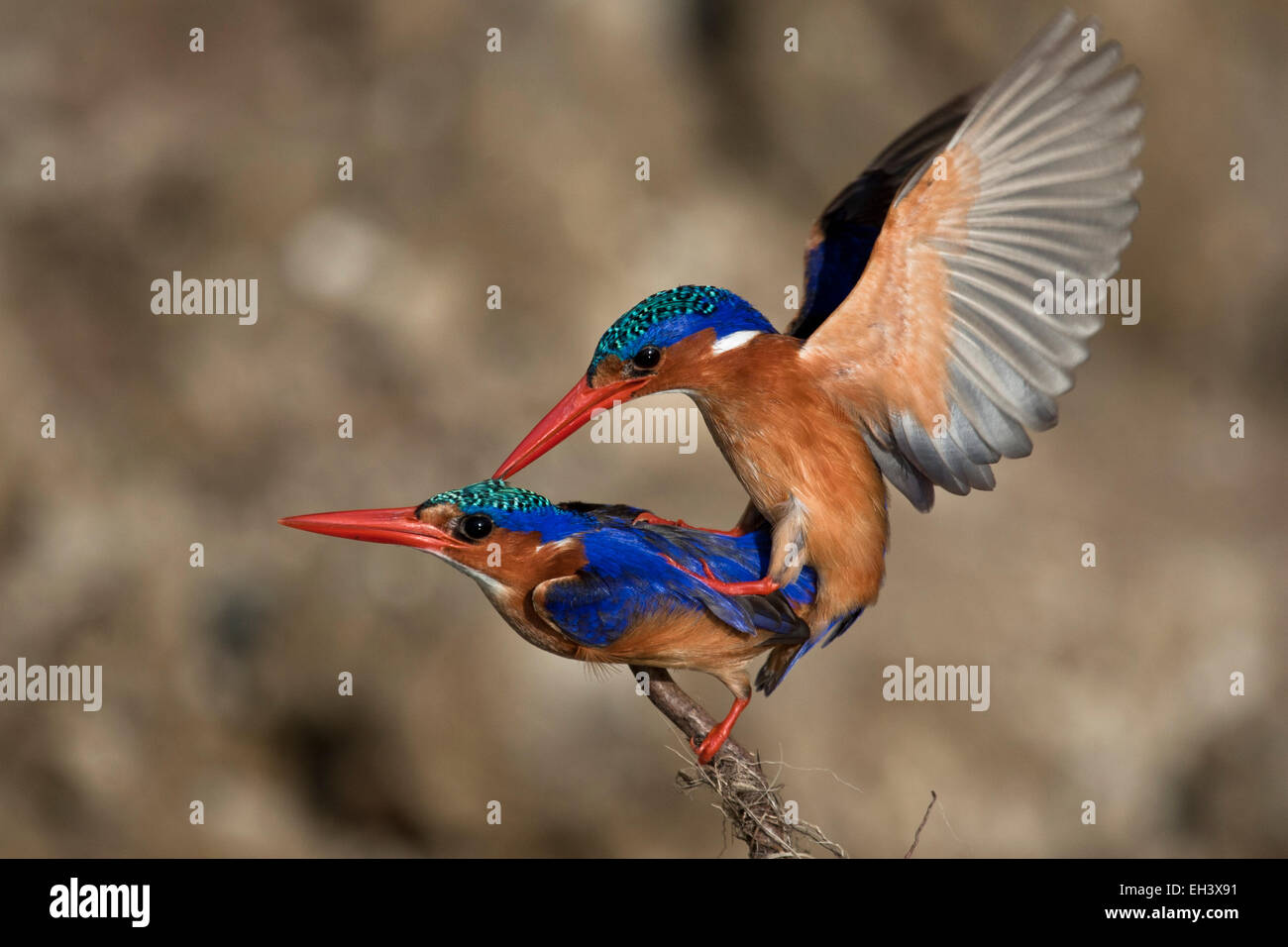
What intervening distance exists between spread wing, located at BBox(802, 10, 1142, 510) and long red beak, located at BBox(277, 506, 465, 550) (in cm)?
51

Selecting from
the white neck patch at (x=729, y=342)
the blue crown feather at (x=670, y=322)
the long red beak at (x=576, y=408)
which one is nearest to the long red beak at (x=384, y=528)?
the long red beak at (x=576, y=408)

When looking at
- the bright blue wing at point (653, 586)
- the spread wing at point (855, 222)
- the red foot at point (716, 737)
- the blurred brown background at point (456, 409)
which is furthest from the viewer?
the blurred brown background at point (456, 409)

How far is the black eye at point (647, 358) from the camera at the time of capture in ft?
4.72

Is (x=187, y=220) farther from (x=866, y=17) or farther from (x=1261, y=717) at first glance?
(x=1261, y=717)

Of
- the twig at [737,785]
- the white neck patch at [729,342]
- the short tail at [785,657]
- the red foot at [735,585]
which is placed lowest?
the twig at [737,785]

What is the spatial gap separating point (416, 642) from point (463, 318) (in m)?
1.18

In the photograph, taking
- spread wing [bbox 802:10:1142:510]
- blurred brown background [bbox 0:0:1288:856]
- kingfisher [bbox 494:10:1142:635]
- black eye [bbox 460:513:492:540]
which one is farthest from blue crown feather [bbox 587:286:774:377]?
blurred brown background [bbox 0:0:1288:856]

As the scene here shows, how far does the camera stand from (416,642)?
157 inches

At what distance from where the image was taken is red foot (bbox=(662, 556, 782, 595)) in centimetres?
147

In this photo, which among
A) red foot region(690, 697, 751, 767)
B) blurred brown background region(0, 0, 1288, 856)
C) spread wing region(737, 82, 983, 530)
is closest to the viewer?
red foot region(690, 697, 751, 767)

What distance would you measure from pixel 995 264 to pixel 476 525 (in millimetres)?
701

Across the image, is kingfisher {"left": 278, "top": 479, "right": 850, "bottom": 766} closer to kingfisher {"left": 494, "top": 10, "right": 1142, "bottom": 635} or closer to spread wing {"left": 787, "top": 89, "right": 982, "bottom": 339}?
kingfisher {"left": 494, "top": 10, "right": 1142, "bottom": 635}

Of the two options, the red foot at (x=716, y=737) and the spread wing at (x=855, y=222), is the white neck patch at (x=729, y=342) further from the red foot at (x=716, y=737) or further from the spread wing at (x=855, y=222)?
the red foot at (x=716, y=737)

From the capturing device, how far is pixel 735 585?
1.48m
